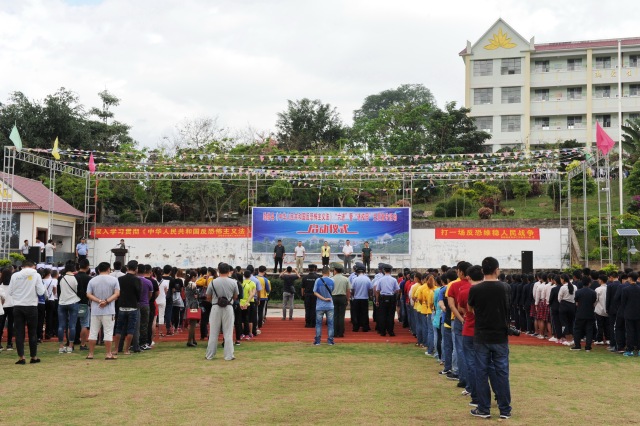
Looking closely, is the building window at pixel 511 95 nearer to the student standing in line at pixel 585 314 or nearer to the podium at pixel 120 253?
the podium at pixel 120 253

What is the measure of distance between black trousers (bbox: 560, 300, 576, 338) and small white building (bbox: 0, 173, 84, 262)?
1987cm

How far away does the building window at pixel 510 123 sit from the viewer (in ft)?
151

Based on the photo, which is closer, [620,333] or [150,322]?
[620,333]

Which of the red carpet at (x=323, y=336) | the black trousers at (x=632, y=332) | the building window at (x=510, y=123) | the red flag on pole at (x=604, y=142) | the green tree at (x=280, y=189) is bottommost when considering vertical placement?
the red carpet at (x=323, y=336)

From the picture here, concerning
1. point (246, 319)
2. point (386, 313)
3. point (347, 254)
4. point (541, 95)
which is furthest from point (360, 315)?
point (541, 95)

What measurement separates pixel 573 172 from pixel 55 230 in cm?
2127

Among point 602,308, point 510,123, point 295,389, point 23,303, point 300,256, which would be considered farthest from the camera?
point 510,123

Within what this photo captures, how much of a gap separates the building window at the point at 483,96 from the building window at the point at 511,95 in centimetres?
92

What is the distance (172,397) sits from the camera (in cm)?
714

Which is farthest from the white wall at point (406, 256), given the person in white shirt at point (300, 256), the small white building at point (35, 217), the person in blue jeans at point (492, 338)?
the person in blue jeans at point (492, 338)

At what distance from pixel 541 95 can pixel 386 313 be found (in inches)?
1465

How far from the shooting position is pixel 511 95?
46.5 m

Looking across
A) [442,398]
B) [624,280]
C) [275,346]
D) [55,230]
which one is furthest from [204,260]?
[442,398]

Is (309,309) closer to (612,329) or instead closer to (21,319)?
(612,329)
